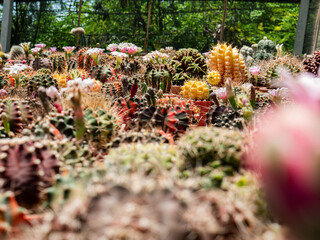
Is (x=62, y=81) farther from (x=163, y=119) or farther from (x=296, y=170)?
(x=296, y=170)

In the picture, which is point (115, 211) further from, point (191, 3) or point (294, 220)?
point (191, 3)

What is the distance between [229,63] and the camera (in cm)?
327

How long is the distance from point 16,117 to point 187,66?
7.24ft

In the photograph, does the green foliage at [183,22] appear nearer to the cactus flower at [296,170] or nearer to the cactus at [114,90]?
the cactus at [114,90]

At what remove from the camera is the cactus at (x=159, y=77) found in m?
2.80

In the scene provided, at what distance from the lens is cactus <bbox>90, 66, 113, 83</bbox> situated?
3.00 m

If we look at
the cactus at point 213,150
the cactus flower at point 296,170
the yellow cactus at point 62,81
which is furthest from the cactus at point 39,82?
the cactus flower at point 296,170

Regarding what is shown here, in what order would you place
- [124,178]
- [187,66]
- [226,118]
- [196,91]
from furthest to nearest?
[187,66] → [196,91] → [226,118] → [124,178]

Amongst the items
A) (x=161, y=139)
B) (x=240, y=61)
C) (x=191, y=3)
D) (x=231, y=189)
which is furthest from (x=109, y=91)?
(x=191, y=3)

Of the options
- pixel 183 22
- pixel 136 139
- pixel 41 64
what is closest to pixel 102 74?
pixel 41 64

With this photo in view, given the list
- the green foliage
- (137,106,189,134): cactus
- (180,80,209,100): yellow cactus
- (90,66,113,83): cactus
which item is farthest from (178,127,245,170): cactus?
the green foliage

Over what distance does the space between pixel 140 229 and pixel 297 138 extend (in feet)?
0.93

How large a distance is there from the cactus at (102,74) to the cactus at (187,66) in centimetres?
65

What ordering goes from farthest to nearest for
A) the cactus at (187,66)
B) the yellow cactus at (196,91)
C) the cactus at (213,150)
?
the cactus at (187,66) < the yellow cactus at (196,91) < the cactus at (213,150)
